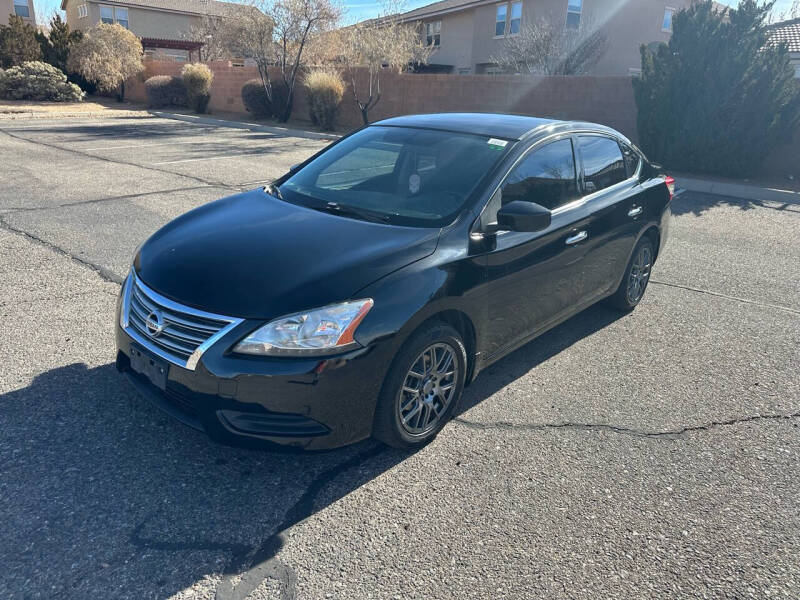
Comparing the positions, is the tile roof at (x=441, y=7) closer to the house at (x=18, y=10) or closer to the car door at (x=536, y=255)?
the house at (x=18, y=10)

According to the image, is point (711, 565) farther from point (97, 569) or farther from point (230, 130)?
point (230, 130)

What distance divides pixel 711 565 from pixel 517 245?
1.90 m

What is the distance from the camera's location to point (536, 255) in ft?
12.6

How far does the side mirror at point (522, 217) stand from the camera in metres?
3.42

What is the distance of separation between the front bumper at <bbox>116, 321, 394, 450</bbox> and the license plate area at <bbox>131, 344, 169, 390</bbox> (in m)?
0.05

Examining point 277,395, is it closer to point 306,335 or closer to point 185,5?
point 306,335

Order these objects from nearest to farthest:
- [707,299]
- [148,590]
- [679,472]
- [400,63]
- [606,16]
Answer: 1. [148,590]
2. [679,472]
3. [707,299]
4. [400,63]
5. [606,16]

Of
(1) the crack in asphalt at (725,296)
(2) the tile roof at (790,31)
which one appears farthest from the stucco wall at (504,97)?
(2) the tile roof at (790,31)

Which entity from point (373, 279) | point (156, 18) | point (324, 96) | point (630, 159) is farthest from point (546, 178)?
point (156, 18)

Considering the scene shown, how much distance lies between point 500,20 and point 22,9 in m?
35.6

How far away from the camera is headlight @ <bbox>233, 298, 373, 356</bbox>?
273cm

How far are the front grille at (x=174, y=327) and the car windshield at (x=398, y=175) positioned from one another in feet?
3.79

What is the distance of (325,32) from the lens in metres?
24.0

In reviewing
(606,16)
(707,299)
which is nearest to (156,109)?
(606,16)
